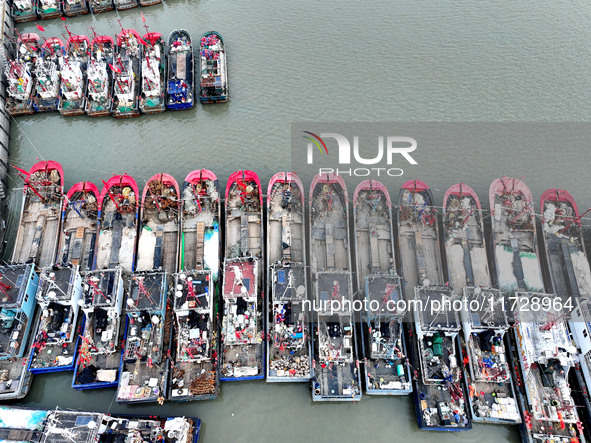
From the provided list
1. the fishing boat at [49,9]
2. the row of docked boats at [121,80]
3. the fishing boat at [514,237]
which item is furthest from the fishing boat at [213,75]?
the fishing boat at [514,237]

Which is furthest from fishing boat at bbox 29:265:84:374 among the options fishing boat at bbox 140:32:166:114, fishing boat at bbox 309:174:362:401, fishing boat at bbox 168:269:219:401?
fishing boat at bbox 140:32:166:114

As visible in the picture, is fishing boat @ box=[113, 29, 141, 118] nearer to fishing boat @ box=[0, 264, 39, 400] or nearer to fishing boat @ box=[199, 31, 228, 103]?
fishing boat @ box=[199, 31, 228, 103]

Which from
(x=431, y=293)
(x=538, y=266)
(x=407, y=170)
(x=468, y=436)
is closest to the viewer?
(x=468, y=436)

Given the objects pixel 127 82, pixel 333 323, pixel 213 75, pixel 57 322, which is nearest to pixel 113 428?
pixel 57 322

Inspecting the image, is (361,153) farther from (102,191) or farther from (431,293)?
(102,191)

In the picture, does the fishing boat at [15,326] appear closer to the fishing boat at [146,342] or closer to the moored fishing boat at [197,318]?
the fishing boat at [146,342]

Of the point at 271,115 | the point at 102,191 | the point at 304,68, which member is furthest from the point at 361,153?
the point at 102,191

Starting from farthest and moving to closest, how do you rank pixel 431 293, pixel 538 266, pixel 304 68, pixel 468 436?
1. pixel 304 68
2. pixel 538 266
3. pixel 431 293
4. pixel 468 436
